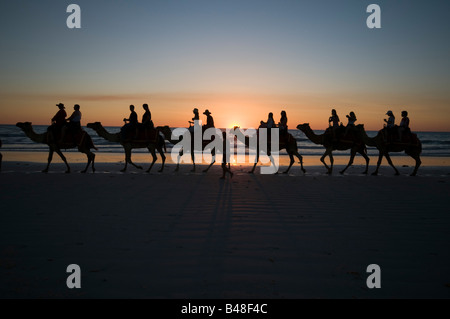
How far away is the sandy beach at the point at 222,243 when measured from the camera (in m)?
3.96

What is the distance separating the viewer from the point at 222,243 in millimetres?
5418

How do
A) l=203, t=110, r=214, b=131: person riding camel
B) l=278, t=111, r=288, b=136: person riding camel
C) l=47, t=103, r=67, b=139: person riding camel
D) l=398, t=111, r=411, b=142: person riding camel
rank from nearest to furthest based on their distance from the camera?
1. l=47, t=103, r=67, b=139: person riding camel
2. l=398, t=111, r=411, b=142: person riding camel
3. l=278, t=111, r=288, b=136: person riding camel
4. l=203, t=110, r=214, b=131: person riding camel

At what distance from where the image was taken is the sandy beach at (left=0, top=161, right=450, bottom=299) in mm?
3961

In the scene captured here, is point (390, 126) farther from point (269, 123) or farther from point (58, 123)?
point (58, 123)

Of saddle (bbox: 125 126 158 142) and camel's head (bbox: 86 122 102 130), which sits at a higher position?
camel's head (bbox: 86 122 102 130)

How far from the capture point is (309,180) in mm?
13297

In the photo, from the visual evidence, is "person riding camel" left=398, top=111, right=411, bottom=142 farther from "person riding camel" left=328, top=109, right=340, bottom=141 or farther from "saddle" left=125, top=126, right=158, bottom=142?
"saddle" left=125, top=126, right=158, bottom=142

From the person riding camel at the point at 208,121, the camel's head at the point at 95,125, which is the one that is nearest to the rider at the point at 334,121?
the person riding camel at the point at 208,121

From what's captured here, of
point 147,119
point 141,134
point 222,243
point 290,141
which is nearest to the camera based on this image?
point 222,243

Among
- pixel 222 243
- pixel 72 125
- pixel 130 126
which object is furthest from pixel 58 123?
pixel 222 243

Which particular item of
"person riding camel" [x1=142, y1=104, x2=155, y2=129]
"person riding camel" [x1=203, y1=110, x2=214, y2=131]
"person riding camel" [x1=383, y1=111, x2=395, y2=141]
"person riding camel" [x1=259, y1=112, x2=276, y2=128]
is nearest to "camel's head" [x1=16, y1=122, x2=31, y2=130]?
"person riding camel" [x1=142, y1=104, x2=155, y2=129]
